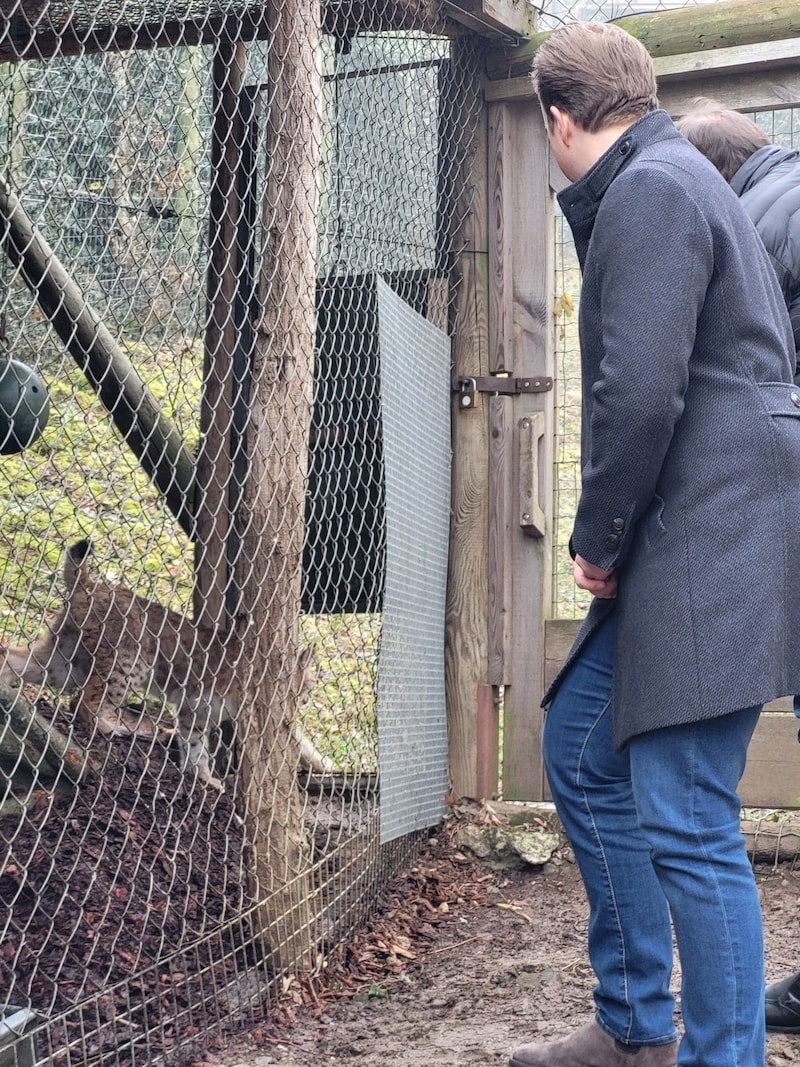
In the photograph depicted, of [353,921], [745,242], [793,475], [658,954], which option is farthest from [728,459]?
[353,921]

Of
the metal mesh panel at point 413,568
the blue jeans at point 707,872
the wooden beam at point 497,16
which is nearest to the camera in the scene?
the blue jeans at point 707,872

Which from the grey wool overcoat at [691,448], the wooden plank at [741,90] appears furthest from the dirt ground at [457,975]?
the wooden plank at [741,90]

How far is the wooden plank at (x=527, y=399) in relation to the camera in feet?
14.9

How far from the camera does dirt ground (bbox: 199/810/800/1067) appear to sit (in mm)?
2850

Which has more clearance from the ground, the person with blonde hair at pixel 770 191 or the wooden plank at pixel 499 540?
the person with blonde hair at pixel 770 191

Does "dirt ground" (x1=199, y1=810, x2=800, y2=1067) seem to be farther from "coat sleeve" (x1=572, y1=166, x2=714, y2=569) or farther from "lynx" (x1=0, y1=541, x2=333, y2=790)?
"lynx" (x1=0, y1=541, x2=333, y2=790)

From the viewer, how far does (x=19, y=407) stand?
4.01m

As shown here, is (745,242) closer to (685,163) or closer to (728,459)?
(685,163)

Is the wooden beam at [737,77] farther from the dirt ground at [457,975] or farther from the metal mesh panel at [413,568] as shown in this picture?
the dirt ground at [457,975]

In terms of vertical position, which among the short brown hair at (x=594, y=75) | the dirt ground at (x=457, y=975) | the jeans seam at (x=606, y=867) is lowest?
the dirt ground at (x=457, y=975)

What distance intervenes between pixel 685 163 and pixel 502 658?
2.73 metres

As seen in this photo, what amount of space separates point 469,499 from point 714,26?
190 centimetres

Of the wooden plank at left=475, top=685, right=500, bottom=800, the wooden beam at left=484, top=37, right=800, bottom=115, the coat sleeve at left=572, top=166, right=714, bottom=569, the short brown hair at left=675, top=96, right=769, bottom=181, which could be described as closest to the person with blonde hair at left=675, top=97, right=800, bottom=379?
the short brown hair at left=675, top=96, right=769, bottom=181

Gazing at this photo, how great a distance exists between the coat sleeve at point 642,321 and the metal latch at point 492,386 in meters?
2.46
